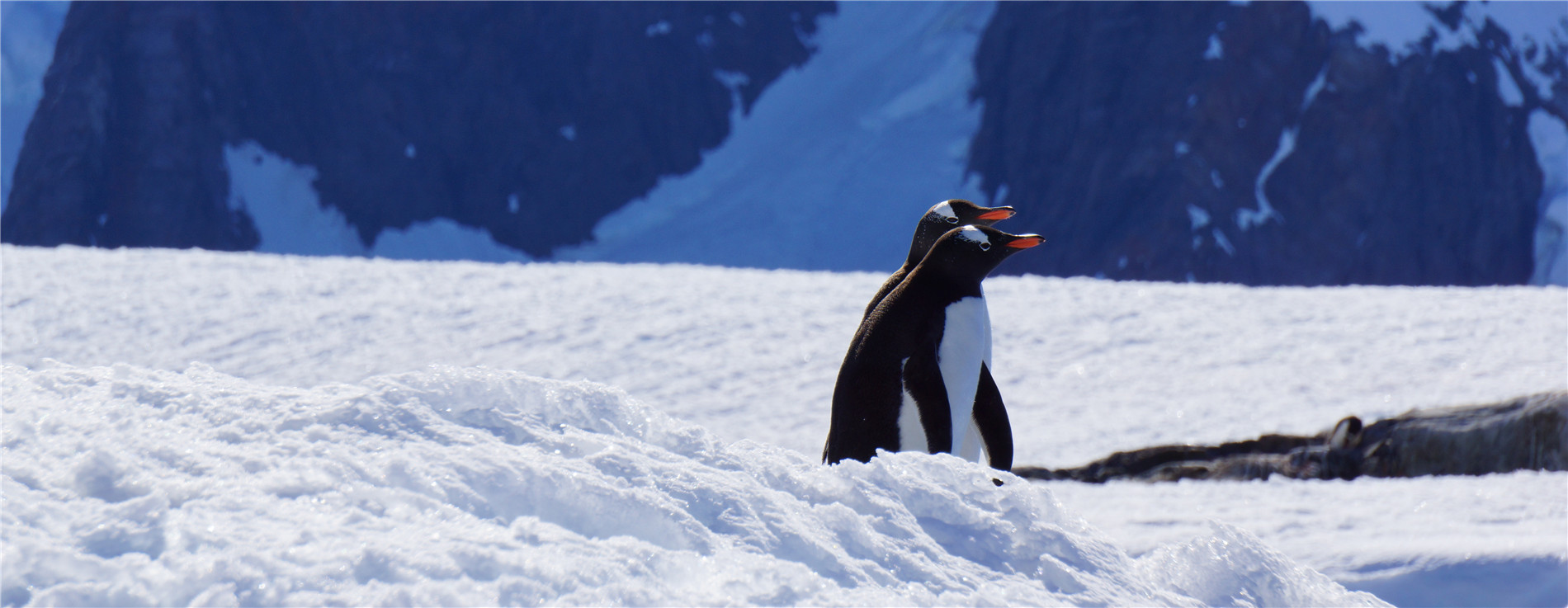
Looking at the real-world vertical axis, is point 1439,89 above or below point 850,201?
above

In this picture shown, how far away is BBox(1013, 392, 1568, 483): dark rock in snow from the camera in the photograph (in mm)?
4715

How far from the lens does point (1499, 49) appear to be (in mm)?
35438

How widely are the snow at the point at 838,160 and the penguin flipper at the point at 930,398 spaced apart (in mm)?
33045

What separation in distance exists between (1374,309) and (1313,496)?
15.9ft

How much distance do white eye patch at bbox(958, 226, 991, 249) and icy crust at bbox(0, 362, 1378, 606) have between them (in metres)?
1.33

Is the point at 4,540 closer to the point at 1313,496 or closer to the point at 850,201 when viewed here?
the point at 1313,496

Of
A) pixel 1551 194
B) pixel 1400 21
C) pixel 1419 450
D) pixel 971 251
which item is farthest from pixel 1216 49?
pixel 971 251

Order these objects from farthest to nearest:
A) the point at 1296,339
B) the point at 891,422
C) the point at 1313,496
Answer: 1. the point at 1296,339
2. the point at 1313,496
3. the point at 891,422

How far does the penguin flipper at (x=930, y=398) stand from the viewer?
3037mm

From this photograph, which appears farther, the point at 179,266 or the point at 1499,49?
the point at 1499,49

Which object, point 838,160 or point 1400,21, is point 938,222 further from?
point 838,160

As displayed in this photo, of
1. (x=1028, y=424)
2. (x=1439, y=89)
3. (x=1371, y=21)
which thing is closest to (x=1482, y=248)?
(x=1439, y=89)

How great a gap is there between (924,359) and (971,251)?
0.31m

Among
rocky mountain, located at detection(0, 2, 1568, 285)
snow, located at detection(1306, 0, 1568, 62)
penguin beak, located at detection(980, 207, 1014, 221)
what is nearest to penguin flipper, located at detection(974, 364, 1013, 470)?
penguin beak, located at detection(980, 207, 1014, 221)
